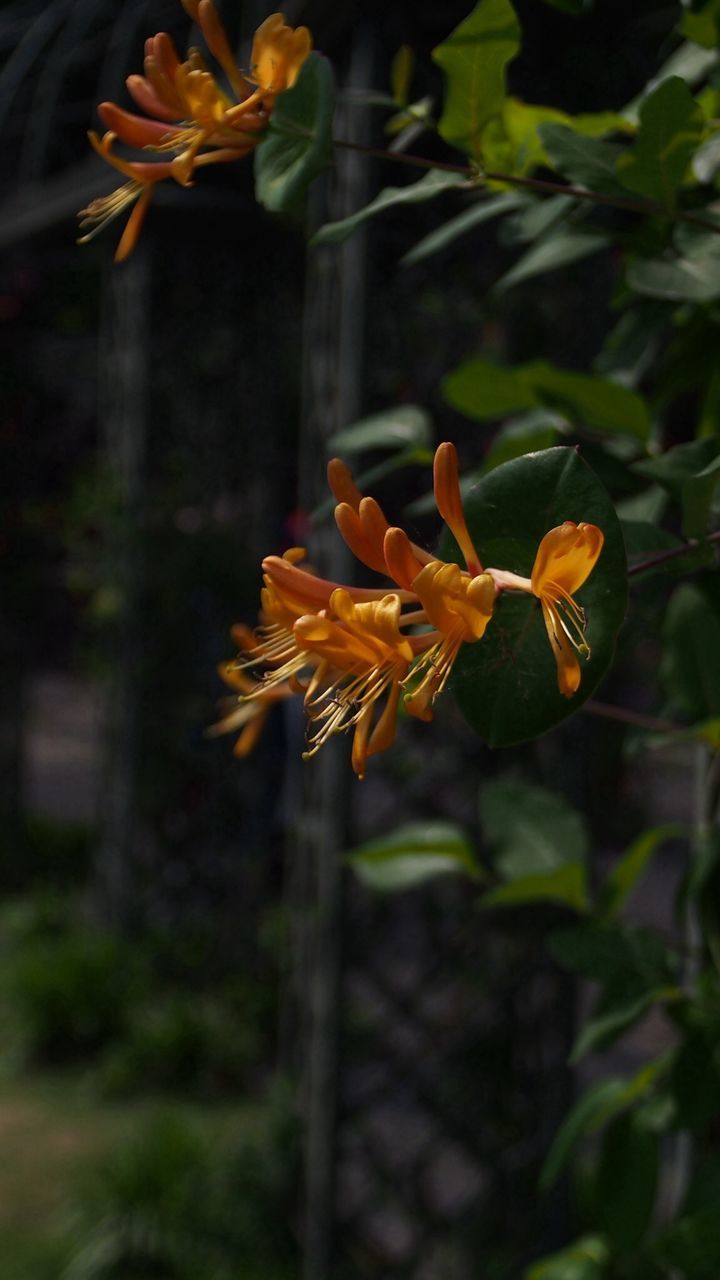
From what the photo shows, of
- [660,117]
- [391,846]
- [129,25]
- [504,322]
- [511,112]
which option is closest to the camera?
[660,117]

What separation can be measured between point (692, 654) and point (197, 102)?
0.42m

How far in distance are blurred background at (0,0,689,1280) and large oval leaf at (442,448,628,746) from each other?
15.1 inches

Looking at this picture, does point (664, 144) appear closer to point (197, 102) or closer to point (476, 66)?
point (476, 66)

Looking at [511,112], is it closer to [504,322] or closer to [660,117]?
[660,117]

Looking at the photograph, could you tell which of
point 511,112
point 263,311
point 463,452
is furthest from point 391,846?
point 263,311

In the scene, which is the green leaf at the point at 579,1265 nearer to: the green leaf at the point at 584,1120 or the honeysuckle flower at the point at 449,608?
the green leaf at the point at 584,1120

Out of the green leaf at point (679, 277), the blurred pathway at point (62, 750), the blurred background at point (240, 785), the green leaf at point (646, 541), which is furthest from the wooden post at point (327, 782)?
the blurred pathway at point (62, 750)

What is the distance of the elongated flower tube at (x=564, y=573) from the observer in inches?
15.6

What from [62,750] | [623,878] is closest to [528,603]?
[623,878]

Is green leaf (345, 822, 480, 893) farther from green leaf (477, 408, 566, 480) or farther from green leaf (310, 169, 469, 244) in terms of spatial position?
green leaf (310, 169, 469, 244)

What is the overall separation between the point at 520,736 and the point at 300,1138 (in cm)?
185

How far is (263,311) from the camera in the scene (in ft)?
12.5

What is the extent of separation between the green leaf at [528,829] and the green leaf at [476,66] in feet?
1.49

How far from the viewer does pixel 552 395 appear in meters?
0.77
